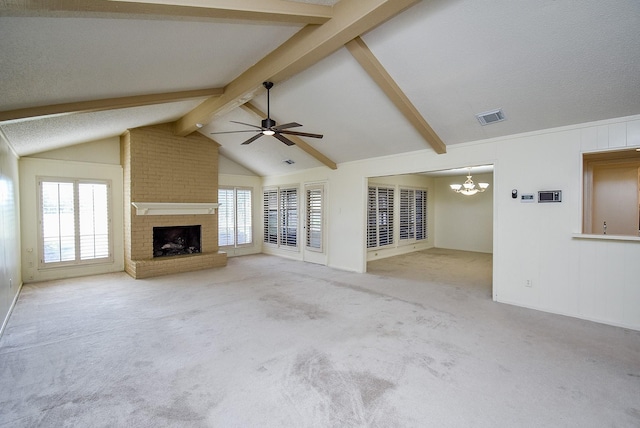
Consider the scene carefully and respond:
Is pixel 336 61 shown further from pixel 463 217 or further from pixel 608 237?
pixel 463 217

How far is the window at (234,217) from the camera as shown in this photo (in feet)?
27.2

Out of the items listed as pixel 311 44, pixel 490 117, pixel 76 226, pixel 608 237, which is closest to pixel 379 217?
pixel 490 117

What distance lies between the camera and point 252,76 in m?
3.99

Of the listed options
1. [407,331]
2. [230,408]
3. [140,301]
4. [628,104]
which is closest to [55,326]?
[140,301]

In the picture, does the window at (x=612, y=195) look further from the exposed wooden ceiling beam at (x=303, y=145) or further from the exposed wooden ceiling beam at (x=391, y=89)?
the exposed wooden ceiling beam at (x=303, y=145)

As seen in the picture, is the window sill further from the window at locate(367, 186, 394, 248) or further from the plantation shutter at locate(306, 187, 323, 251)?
the plantation shutter at locate(306, 187, 323, 251)

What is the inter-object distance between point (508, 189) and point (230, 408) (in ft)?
15.4

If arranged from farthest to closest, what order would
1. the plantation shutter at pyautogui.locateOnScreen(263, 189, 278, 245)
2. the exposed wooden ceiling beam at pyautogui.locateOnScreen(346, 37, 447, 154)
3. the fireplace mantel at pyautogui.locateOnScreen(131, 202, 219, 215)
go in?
the plantation shutter at pyautogui.locateOnScreen(263, 189, 278, 245) < the fireplace mantel at pyautogui.locateOnScreen(131, 202, 219, 215) < the exposed wooden ceiling beam at pyautogui.locateOnScreen(346, 37, 447, 154)

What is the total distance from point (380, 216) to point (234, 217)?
4362 mm

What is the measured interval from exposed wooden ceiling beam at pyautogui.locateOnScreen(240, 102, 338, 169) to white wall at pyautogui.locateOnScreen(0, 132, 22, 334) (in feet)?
11.4

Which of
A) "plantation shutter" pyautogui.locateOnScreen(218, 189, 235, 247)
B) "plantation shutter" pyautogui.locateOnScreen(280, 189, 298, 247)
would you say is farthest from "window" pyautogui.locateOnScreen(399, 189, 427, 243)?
"plantation shutter" pyautogui.locateOnScreen(218, 189, 235, 247)

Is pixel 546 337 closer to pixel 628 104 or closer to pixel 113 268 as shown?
pixel 628 104

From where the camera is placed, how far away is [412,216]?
9500 millimetres

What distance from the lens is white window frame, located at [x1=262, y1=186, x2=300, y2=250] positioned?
26.9ft
